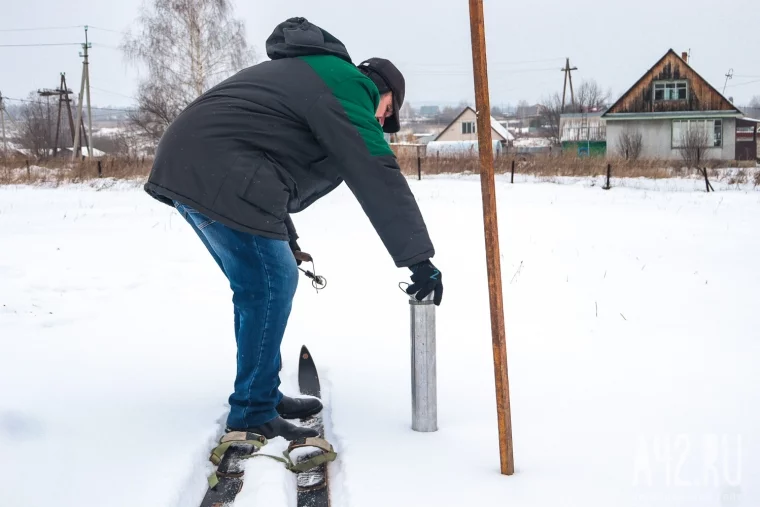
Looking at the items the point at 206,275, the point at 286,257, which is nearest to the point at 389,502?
the point at 286,257

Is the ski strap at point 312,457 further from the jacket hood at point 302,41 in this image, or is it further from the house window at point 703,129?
the house window at point 703,129

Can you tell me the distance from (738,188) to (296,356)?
17.4m

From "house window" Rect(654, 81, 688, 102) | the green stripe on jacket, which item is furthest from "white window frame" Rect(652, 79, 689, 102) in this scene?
the green stripe on jacket

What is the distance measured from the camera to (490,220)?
2.02 metres

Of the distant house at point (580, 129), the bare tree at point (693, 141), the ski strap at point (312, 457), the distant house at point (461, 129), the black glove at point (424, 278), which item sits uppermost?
the distant house at point (461, 129)

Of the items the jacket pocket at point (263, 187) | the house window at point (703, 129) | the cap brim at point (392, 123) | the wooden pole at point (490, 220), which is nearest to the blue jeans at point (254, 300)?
the jacket pocket at point (263, 187)

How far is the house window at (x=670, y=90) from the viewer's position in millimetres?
35125

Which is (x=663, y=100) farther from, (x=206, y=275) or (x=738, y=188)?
(x=206, y=275)

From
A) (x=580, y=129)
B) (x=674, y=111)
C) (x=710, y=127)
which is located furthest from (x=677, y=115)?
(x=580, y=129)

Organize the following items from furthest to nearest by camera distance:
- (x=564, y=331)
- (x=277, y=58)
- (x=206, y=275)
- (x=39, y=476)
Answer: (x=206, y=275), (x=564, y=331), (x=277, y=58), (x=39, y=476)

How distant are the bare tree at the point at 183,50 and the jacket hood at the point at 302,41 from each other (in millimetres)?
24441

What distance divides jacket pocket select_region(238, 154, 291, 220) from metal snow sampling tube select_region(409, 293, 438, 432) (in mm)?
621

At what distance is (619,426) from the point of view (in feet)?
8.20

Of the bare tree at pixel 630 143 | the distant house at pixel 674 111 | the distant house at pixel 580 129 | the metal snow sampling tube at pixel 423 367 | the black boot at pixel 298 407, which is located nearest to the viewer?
the metal snow sampling tube at pixel 423 367
